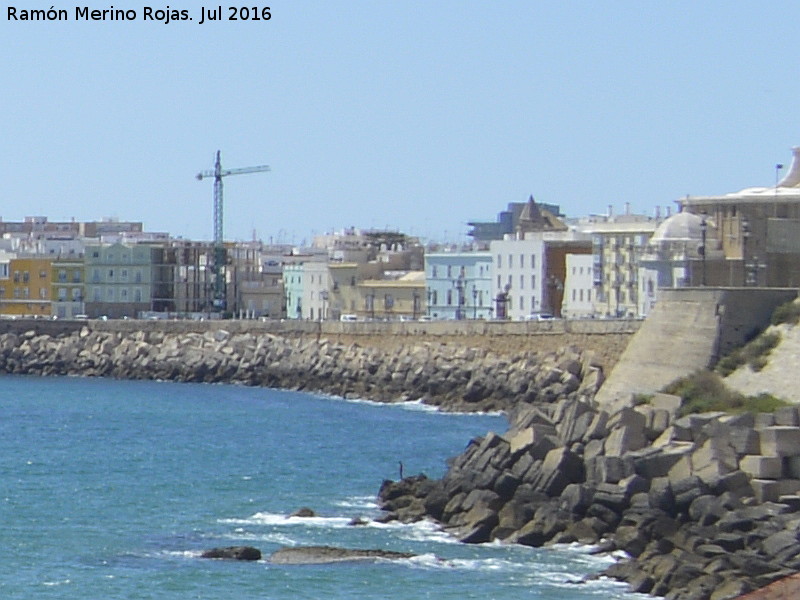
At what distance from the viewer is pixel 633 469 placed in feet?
115

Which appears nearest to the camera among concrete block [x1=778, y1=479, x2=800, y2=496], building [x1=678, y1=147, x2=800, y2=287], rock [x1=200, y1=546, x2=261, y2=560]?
rock [x1=200, y1=546, x2=261, y2=560]

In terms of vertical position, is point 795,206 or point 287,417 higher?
point 795,206

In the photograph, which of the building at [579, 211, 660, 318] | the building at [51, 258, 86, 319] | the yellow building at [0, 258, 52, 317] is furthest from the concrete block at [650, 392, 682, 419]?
the yellow building at [0, 258, 52, 317]

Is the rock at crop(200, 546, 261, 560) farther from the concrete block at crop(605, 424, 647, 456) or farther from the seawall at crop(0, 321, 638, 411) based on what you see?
the seawall at crop(0, 321, 638, 411)

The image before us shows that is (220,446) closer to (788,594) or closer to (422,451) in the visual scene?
(422,451)

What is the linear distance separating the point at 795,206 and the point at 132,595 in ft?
98.9

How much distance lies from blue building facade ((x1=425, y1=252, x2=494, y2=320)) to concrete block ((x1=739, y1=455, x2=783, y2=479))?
50.6 m

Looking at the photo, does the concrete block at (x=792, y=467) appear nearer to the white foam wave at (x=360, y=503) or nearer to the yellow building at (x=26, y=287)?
the white foam wave at (x=360, y=503)

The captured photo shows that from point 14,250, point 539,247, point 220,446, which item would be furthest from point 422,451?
point 14,250

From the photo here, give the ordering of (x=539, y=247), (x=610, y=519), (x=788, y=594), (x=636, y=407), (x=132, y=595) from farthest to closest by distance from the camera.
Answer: (x=539, y=247) < (x=636, y=407) < (x=610, y=519) < (x=132, y=595) < (x=788, y=594)

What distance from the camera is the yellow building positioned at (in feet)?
323

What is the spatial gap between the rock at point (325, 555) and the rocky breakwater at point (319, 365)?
24.8m

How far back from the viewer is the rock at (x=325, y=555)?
1314 inches

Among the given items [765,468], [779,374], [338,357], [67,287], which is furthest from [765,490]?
[67,287]
